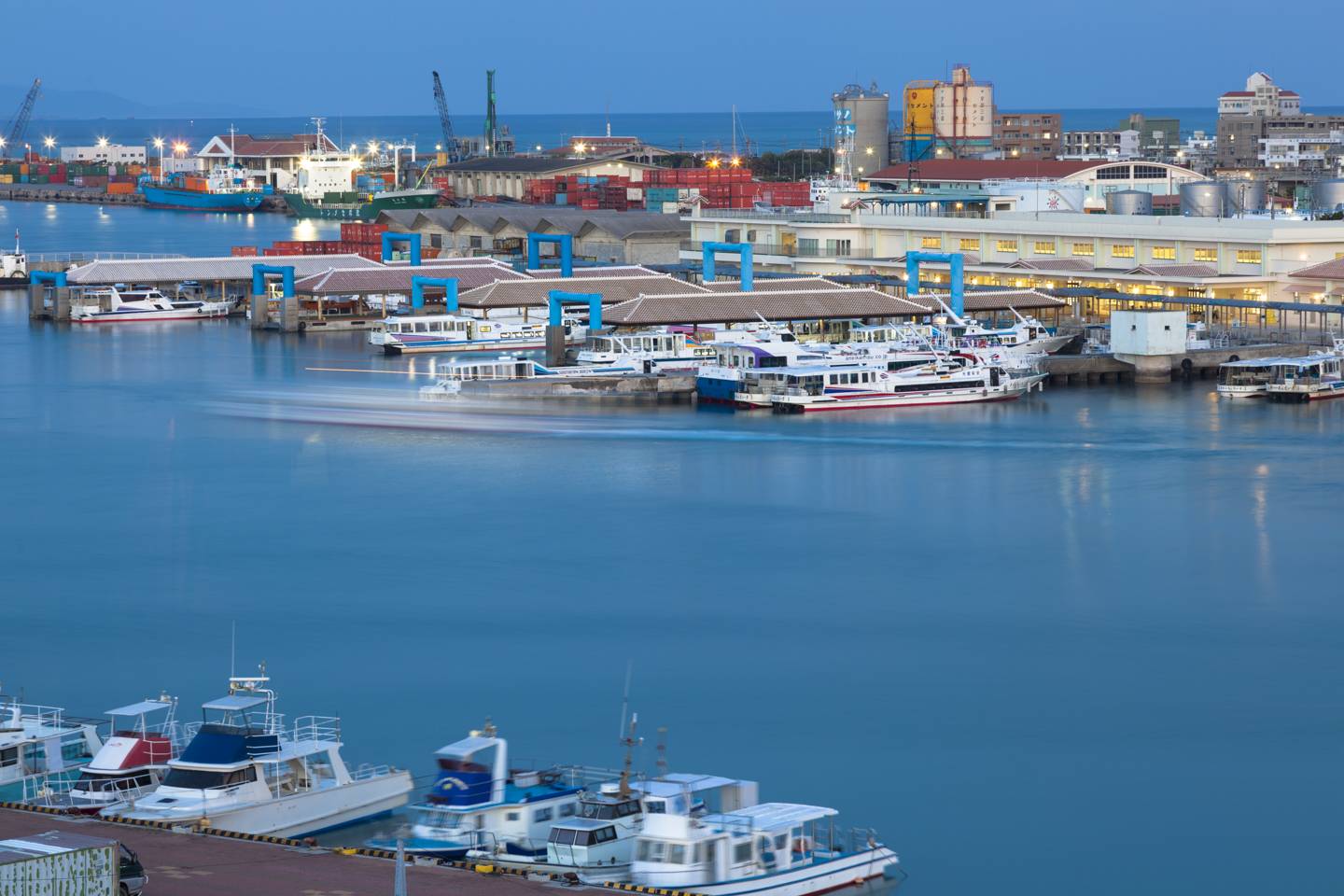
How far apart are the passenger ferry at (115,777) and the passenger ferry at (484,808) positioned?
0.75 m

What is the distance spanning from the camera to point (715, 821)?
6.21 meters

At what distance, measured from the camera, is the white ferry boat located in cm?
2459

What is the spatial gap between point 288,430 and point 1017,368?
243 inches

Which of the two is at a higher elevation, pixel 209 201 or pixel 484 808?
pixel 209 201

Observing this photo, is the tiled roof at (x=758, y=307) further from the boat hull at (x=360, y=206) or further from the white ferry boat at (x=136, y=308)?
the boat hull at (x=360, y=206)

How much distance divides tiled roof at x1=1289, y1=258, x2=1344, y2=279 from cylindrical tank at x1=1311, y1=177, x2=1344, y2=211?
8.11 metres

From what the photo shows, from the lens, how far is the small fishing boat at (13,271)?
2933cm

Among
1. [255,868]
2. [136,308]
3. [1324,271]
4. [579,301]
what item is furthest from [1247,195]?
[255,868]

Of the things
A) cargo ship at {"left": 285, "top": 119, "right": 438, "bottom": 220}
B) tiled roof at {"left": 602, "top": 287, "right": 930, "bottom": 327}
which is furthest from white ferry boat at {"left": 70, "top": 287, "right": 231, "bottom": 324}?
cargo ship at {"left": 285, "top": 119, "right": 438, "bottom": 220}

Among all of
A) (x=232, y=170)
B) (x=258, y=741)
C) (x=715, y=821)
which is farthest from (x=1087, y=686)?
(x=232, y=170)

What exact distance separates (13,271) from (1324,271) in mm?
17635

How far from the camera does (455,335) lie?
21.6 metres

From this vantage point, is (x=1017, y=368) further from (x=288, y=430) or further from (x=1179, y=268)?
(x=288, y=430)

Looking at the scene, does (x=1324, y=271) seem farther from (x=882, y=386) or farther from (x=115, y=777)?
(x=115, y=777)
